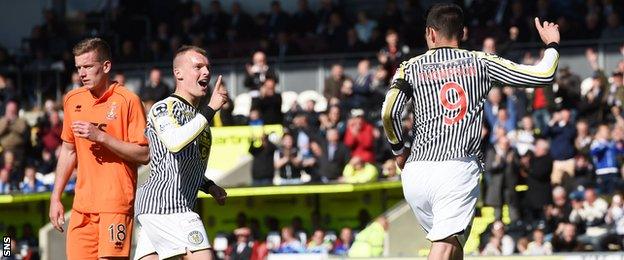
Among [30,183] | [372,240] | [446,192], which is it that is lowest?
[372,240]

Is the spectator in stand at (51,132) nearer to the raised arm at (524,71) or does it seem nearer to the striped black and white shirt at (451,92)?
the striped black and white shirt at (451,92)

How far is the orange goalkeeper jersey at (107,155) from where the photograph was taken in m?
9.57

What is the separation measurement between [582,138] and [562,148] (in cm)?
30

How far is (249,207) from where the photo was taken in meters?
22.2

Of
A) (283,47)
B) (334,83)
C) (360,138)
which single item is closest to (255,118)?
(334,83)

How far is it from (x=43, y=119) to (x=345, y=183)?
6432 millimetres

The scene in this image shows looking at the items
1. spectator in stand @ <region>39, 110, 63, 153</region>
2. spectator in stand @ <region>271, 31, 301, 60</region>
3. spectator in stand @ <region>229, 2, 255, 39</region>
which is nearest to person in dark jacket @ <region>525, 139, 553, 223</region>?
spectator in stand @ <region>271, 31, 301, 60</region>

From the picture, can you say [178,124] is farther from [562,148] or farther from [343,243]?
[562,148]

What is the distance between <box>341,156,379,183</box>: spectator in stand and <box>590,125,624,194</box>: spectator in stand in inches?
123

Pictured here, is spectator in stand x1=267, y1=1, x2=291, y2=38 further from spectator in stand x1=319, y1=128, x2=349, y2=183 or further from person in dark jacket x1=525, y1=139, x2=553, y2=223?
person in dark jacket x1=525, y1=139, x2=553, y2=223

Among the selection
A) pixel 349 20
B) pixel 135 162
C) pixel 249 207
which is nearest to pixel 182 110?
pixel 135 162

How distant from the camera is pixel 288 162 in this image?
71.2 feet

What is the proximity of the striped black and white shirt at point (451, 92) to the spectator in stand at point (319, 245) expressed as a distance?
436 inches

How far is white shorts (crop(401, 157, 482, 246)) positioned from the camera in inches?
341
